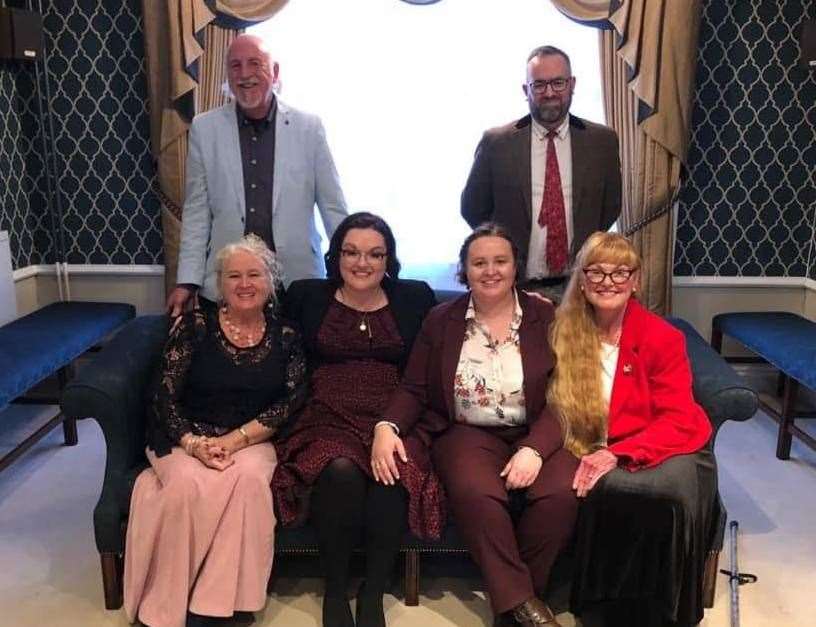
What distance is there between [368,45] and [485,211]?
1.11m

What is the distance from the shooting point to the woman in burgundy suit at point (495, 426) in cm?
207

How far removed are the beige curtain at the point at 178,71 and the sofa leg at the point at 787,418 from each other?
259 cm

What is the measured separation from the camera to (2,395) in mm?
2576

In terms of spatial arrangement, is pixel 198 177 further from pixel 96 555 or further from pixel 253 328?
pixel 96 555

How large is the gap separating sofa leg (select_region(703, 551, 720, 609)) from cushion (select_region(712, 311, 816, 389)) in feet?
3.05

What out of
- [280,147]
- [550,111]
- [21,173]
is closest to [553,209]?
[550,111]

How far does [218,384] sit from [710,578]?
59.0 inches

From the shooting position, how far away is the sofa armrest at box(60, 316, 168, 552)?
2.20 m

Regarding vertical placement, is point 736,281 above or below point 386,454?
above

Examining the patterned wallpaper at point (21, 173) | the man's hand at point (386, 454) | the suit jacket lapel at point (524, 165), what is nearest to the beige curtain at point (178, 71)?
the patterned wallpaper at point (21, 173)

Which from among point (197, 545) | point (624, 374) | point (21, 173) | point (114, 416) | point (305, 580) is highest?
point (21, 173)

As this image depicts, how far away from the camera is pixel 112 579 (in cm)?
A: 225

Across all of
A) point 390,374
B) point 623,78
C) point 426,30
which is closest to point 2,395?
point 390,374

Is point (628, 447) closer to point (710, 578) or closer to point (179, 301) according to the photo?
point (710, 578)
